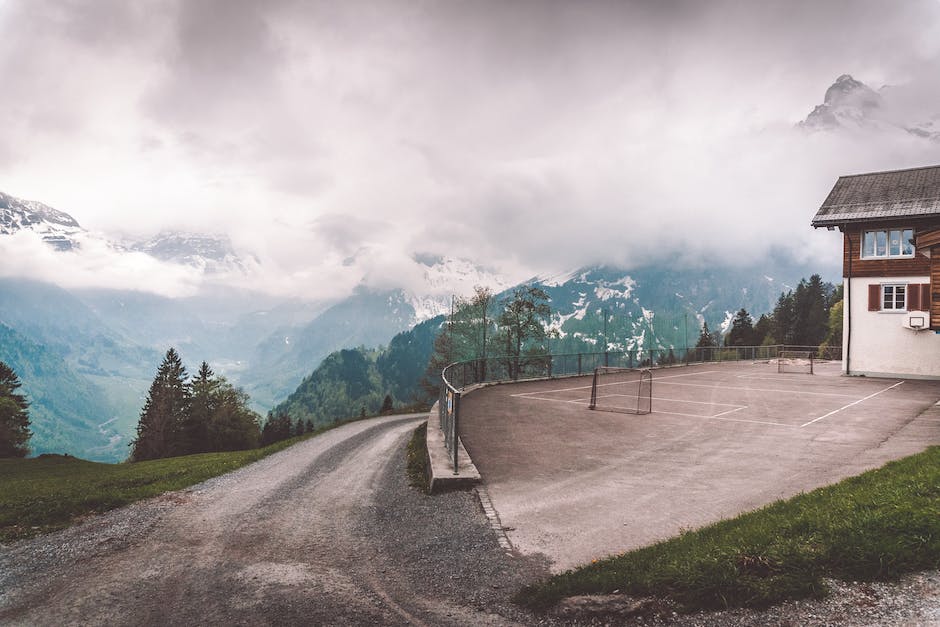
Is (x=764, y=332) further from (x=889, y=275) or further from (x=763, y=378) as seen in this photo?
(x=763, y=378)

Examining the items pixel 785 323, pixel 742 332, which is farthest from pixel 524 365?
pixel 785 323

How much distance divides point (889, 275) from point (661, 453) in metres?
24.1

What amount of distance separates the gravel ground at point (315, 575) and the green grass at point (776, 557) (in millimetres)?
176

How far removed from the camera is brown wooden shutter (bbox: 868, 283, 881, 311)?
28109 mm

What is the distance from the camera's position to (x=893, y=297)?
27.8 m

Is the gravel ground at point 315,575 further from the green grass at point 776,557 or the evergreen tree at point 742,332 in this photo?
the evergreen tree at point 742,332

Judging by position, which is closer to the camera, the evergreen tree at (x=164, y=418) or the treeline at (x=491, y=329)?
the evergreen tree at (x=164, y=418)

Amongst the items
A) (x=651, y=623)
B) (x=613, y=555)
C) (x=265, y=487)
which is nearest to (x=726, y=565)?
(x=651, y=623)

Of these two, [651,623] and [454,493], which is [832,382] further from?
[651,623]

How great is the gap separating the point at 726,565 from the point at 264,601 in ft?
15.9

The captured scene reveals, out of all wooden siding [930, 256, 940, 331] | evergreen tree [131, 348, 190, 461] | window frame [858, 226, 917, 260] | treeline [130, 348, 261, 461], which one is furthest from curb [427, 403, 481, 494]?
treeline [130, 348, 261, 461]

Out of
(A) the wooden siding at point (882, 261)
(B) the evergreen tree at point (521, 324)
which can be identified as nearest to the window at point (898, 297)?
(A) the wooden siding at point (882, 261)

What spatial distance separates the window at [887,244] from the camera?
90.6 ft

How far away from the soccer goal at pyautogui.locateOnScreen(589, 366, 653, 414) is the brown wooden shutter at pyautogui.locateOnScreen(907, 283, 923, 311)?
13365 millimetres
